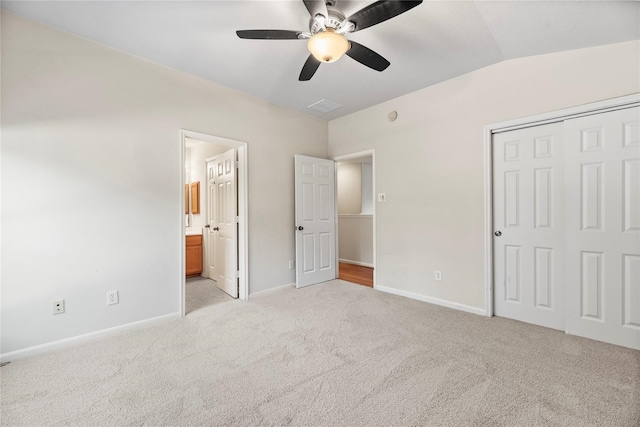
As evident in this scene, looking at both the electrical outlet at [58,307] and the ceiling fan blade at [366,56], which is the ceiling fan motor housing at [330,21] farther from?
the electrical outlet at [58,307]

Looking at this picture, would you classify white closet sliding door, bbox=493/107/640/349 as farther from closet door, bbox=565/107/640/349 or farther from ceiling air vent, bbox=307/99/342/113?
ceiling air vent, bbox=307/99/342/113

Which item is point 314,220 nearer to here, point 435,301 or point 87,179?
point 435,301

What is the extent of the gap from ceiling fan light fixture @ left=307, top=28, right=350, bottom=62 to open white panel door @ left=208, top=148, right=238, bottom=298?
2035 mm

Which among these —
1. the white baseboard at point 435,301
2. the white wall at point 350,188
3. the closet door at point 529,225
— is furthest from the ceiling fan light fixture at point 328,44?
the white wall at point 350,188

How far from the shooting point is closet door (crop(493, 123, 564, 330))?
2.50 metres

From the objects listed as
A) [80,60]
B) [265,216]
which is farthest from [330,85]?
[80,60]

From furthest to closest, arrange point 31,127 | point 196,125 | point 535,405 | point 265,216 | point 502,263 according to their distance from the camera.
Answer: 1. point 265,216
2. point 196,125
3. point 502,263
4. point 31,127
5. point 535,405

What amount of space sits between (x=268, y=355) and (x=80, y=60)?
3007 millimetres

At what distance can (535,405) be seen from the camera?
154 cm

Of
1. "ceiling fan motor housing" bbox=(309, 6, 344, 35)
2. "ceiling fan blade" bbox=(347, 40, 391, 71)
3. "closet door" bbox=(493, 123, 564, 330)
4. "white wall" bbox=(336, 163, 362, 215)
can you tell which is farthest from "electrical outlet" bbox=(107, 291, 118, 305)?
"white wall" bbox=(336, 163, 362, 215)

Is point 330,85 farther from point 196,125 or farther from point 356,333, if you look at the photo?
point 356,333

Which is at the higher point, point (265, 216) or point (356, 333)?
point (265, 216)

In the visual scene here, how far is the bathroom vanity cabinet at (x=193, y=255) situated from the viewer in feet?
14.9

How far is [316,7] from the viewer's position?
1.75 m
